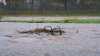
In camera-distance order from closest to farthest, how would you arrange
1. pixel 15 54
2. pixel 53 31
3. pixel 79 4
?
pixel 15 54
pixel 53 31
pixel 79 4

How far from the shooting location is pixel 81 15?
2136 cm

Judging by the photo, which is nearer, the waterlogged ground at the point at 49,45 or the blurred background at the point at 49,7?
the waterlogged ground at the point at 49,45

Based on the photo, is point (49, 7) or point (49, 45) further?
point (49, 7)

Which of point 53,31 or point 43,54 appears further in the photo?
point 53,31

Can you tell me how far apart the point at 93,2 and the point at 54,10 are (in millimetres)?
2816

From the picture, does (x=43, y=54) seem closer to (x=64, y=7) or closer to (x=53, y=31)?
(x=53, y=31)

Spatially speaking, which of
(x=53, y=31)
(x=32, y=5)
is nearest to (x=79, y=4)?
(x=32, y=5)

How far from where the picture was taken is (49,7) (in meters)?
22.5

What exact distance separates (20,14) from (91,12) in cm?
474

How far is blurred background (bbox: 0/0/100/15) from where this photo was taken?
22062mm

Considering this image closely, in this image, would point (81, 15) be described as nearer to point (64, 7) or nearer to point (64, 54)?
point (64, 7)

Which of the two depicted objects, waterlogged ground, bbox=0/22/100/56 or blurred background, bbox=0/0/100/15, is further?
blurred background, bbox=0/0/100/15

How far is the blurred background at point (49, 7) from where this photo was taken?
2206 centimetres

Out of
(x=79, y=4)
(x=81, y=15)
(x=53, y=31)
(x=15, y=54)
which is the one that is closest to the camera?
(x=15, y=54)
